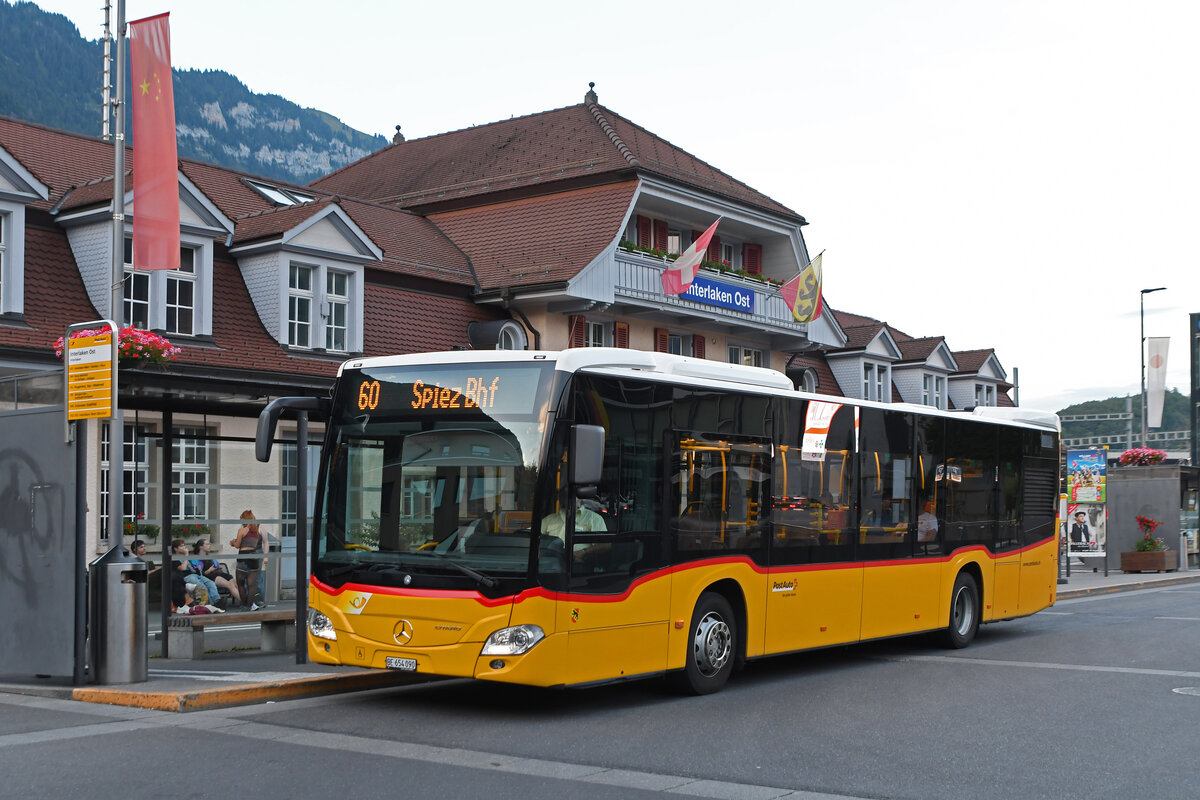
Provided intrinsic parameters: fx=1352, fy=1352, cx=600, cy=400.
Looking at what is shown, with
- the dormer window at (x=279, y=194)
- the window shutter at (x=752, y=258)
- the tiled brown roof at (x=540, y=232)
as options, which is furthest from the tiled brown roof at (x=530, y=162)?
the dormer window at (x=279, y=194)

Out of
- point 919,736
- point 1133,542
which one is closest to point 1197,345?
point 1133,542

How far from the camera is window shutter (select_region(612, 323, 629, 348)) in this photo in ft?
103

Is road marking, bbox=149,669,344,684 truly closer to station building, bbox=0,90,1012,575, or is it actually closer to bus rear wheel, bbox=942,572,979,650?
station building, bbox=0,90,1012,575

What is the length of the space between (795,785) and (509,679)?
287 cm

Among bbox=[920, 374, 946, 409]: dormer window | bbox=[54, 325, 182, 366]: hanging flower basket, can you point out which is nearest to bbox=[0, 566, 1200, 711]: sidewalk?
bbox=[54, 325, 182, 366]: hanging flower basket

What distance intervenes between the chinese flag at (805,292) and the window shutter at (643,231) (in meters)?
3.51

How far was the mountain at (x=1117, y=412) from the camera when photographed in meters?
86.3

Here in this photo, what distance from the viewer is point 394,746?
916 cm

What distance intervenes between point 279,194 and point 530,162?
25.2 feet

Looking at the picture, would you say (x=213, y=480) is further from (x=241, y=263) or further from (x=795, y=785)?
(x=241, y=263)

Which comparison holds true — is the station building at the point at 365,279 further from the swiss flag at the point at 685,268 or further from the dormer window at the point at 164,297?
the swiss flag at the point at 685,268

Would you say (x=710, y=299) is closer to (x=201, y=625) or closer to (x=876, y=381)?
(x=876, y=381)

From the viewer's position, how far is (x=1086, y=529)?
42.2 m

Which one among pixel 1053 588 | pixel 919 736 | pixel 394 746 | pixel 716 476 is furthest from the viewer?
pixel 1053 588
